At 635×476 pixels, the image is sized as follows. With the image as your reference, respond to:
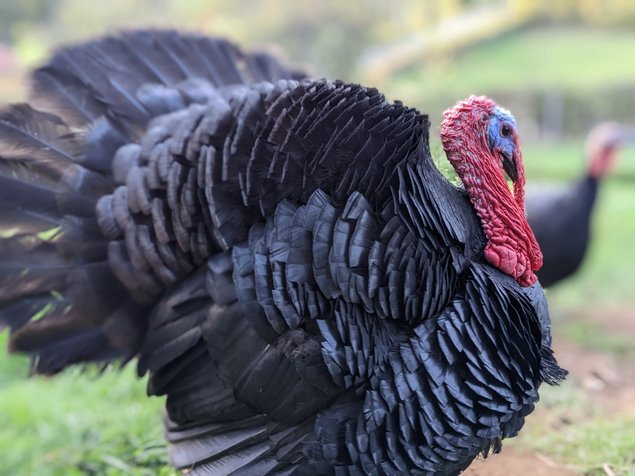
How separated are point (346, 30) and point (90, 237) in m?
14.7

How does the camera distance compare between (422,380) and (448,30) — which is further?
(448,30)

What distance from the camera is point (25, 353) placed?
2.80m

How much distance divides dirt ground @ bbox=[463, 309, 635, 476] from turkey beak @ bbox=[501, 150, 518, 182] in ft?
4.10

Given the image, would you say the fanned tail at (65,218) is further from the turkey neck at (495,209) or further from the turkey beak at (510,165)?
the turkey beak at (510,165)

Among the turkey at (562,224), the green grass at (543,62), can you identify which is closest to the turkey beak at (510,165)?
the turkey at (562,224)

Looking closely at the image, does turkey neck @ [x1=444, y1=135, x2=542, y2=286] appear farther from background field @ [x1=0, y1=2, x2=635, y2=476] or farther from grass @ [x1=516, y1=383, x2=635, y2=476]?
grass @ [x1=516, y1=383, x2=635, y2=476]

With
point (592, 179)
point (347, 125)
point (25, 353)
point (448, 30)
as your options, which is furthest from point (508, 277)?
point (448, 30)

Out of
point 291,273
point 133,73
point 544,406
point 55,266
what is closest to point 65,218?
point 55,266

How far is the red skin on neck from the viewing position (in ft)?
7.95

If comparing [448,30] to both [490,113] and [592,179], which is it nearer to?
[592,179]

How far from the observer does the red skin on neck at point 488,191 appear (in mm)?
2422

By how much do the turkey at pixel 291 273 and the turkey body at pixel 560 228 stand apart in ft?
9.37

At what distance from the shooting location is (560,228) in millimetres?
5398

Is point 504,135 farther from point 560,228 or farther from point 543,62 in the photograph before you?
point 543,62
